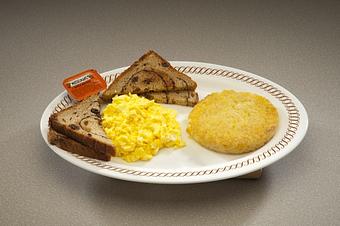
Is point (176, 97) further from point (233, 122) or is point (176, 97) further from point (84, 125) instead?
point (84, 125)

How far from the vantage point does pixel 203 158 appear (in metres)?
3.54

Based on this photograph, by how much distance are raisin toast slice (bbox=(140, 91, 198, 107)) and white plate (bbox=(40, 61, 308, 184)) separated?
0.13 feet

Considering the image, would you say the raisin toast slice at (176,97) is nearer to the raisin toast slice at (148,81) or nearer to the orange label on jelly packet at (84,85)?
the raisin toast slice at (148,81)

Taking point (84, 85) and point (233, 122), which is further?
point (84, 85)

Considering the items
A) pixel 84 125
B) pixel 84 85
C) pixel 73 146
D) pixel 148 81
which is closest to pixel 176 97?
pixel 148 81

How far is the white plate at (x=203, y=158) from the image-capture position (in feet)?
10.7

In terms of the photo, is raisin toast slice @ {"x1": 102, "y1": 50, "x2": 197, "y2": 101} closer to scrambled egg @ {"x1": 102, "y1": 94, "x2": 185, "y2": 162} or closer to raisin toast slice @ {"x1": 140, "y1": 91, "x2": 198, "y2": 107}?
raisin toast slice @ {"x1": 140, "y1": 91, "x2": 198, "y2": 107}

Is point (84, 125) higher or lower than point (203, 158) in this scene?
higher

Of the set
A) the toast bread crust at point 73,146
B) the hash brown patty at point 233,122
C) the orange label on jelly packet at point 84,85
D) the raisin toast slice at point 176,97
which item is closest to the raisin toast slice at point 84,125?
the toast bread crust at point 73,146

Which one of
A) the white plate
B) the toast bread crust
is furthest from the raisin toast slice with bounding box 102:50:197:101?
the toast bread crust

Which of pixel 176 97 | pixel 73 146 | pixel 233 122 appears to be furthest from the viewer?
pixel 176 97

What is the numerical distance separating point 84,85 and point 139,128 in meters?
0.78

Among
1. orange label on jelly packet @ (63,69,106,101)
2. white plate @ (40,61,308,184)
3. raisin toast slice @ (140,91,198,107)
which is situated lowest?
white plate @ (40,61,308,184)

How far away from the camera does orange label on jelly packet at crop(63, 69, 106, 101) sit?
13.3 feet
